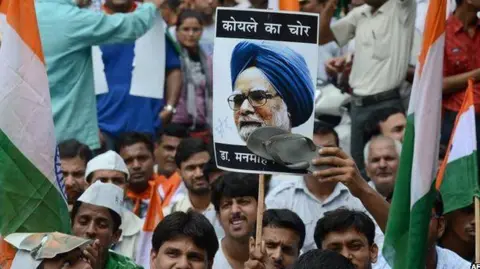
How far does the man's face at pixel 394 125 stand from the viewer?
1228 cm

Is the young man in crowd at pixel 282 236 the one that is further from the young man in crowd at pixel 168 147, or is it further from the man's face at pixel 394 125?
the young man in crowd at pixel 168 147

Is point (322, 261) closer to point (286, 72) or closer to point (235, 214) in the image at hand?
point (286, 72)

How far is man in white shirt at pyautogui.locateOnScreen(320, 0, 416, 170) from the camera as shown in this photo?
40.9 feet

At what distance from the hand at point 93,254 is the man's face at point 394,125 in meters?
3.55

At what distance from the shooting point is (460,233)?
10.1m

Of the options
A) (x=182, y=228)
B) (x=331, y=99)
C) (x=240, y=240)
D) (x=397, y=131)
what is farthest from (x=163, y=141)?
(x=182, y=228)

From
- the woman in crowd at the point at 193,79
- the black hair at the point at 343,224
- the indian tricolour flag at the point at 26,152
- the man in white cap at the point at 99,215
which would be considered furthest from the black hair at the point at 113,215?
the woman in crowd at the point at 193,79

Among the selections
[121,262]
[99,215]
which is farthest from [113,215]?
[121,262]

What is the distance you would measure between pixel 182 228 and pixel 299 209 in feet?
6.22

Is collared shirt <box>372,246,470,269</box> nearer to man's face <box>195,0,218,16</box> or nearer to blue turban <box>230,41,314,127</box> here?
blue turban <box>230,41,314,127</box>

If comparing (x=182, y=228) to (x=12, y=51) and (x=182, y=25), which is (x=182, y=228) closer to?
(x=12, y=51)

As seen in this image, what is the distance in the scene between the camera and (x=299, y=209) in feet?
35.9

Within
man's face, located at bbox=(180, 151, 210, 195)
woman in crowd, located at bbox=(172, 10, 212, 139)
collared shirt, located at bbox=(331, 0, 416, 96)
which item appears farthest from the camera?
woman in crowd, located at bbox=(172, 10, 212, 139)

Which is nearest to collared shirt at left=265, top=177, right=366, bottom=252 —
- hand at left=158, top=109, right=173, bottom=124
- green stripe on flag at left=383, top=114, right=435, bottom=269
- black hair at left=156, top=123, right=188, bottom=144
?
black hair at left=156, top=123, right=188, bottom=144
